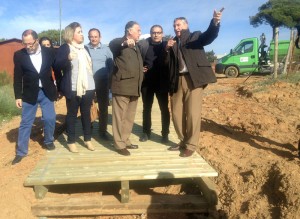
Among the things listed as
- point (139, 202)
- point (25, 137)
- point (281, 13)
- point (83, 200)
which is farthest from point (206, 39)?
point (281, 13)

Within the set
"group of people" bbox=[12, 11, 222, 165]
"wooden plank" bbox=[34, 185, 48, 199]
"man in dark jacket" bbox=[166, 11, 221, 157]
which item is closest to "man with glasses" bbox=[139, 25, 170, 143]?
"group of people" bbox=[12, 11, 222, 165]

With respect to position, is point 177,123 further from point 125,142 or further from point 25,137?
point 25,137

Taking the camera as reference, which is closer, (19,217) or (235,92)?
(19,217)

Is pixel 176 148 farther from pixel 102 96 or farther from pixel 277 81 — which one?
pixel 277 81

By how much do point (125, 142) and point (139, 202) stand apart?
38.6 inches

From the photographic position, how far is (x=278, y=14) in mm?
33469

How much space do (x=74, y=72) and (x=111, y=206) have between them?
1.85 meters

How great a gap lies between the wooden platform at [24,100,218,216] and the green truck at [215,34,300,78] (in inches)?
571

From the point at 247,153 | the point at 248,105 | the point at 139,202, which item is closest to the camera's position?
the point at 139,202

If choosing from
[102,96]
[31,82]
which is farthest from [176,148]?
[31,82]

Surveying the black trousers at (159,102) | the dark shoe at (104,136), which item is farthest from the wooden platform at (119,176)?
the dark shoe at (104,136)

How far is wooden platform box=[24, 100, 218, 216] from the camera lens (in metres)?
3.85

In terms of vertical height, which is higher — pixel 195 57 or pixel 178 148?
pixel 195 57

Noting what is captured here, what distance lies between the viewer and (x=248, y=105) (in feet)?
27.8
